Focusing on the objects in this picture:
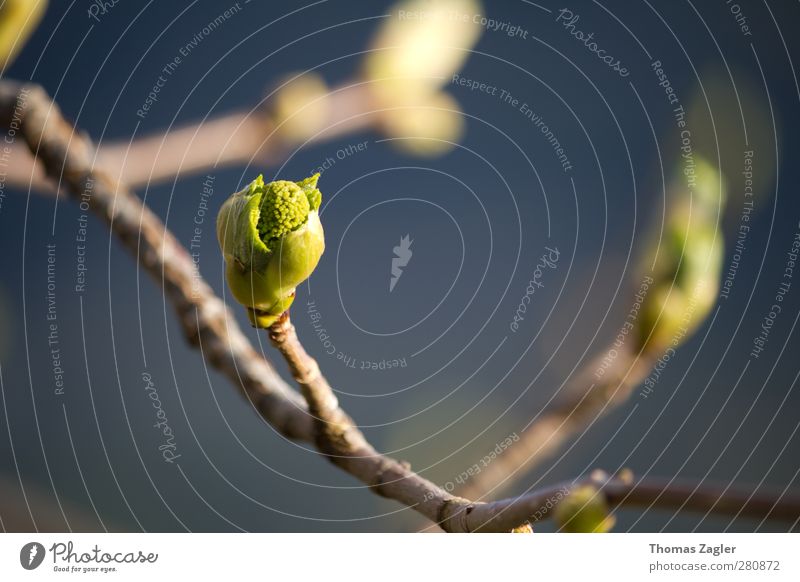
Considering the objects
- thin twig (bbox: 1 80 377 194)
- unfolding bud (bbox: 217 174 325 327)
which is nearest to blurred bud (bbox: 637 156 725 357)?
unfolding bud (bbox: 217 174 325 327)

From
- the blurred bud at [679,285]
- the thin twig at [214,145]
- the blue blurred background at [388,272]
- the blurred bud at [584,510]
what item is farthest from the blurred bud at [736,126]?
the blurred bud at [584,510]

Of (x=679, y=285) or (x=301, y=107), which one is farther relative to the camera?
(x=301, y=107)

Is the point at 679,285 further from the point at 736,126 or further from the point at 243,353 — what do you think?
the point at 736,126

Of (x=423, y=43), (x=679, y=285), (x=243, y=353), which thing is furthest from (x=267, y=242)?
(x=423, y=43)

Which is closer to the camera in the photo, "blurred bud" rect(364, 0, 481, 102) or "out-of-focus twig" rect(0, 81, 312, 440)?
"out-of-focus twig" rect(0, 81, 312, 440)

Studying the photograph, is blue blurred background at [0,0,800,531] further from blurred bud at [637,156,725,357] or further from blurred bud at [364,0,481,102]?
blurred bud at [637,156,725,357]

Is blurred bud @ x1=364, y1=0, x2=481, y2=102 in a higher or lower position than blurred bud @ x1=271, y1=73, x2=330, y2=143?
higher

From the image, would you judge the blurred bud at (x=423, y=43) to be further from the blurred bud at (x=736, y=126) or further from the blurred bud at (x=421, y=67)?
the blurred bud at (x=736, y=126)
